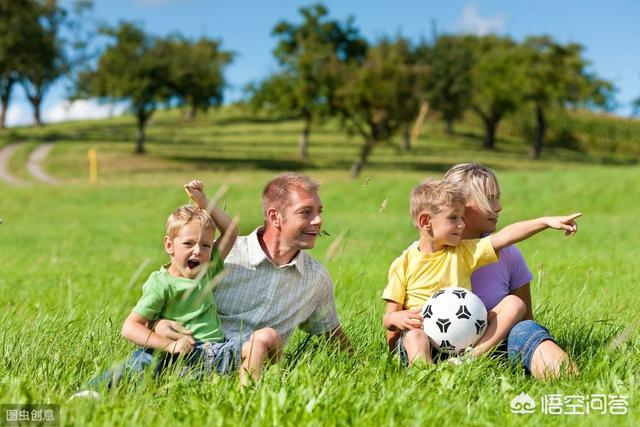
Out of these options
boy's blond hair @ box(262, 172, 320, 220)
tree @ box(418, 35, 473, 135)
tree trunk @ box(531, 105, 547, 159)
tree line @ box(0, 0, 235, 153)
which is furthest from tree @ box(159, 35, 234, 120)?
boy's blond hair @ box(262, 172, 320, 220)

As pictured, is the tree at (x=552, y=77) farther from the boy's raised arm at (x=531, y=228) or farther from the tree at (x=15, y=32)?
the boy's raised arm at (x=531, y=228)

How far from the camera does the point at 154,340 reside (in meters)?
4.57

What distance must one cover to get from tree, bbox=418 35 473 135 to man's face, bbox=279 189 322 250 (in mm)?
65564

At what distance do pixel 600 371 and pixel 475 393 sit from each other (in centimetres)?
95

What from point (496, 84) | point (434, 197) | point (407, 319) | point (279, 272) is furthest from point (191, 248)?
point (496, 84)

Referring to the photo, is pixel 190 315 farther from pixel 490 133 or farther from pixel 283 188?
pixel 490 133

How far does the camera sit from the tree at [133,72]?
53.4 metres

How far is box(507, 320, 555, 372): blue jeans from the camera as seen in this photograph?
4922 millimetres

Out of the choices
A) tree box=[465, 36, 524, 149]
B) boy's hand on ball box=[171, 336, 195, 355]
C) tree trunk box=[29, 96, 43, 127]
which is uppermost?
tree box=[465, 36, 524, 149]

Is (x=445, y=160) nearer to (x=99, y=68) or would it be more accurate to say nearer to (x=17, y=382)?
(x=99, y=68)

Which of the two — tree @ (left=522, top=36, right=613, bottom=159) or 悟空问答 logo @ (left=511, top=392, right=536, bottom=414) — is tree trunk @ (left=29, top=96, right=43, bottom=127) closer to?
tree @ (left=522, top=36, right=613, bottom=159)

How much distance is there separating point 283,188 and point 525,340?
1.76 meters

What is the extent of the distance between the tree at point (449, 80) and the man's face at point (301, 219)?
215ft

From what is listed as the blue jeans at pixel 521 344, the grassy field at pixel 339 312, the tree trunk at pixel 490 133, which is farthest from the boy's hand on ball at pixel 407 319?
the tree trunk at pixel 490 133
